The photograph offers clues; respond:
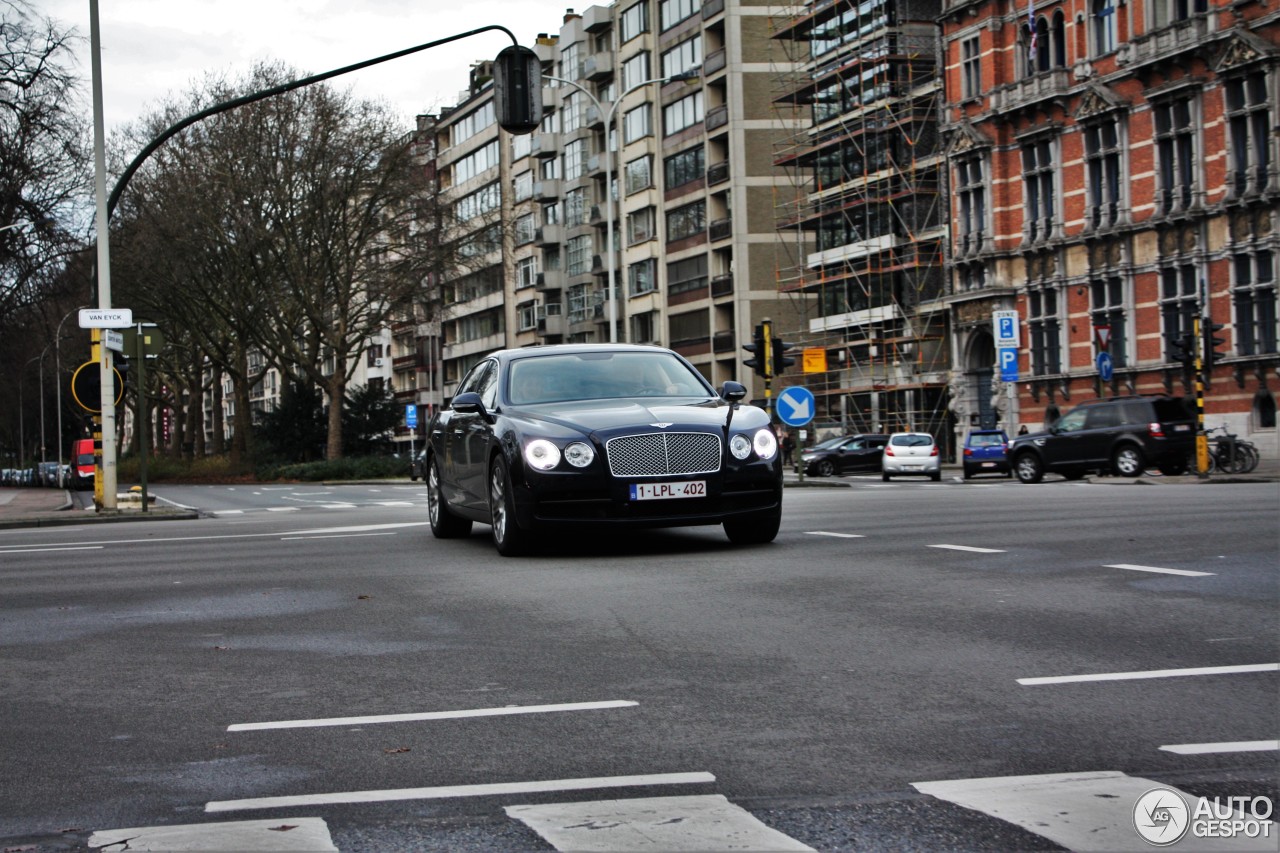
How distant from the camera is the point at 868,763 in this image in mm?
4973

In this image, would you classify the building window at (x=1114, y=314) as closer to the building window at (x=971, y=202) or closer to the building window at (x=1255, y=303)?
the building window at (x=1255, y=303)

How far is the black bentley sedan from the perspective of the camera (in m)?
12.6

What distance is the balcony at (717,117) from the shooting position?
8225 centimetres

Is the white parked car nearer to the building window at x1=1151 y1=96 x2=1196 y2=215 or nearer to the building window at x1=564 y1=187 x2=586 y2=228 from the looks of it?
the building window at x1=1151 y1=96 x2=1196 y2=215

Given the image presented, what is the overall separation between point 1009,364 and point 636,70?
40.1 m

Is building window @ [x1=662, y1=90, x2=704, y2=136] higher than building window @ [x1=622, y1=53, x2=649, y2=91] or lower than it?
lower

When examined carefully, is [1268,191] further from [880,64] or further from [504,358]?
[504,358]

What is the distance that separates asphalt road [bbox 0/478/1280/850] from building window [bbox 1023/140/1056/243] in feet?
151

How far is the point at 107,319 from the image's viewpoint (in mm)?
24984

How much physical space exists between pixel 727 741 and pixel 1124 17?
5192 centimetres

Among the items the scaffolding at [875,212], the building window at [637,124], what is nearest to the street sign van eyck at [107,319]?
the scaffolding at [875,212]

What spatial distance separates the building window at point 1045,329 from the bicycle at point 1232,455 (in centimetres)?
1894

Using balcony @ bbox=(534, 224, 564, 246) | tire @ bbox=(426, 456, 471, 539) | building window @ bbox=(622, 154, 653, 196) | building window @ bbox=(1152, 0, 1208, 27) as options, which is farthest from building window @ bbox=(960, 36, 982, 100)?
tire @ bbox=(426, 456, 471, 539)

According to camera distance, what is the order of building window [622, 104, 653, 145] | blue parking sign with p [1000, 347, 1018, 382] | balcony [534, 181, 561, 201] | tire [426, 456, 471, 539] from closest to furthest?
tire [426, 456, 471, 539], blue parking sign with p [1000, 347, 1018, 382], building window [622, 104, 653, 145], balcony [534, 181, 561, 201]
